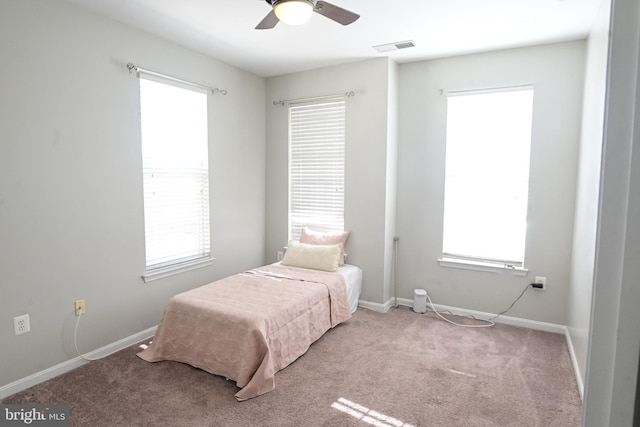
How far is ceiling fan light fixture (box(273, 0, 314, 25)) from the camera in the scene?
2.01 meters

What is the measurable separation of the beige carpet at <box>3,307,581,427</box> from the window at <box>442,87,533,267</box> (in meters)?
0.94

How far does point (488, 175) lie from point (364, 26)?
72.4 inches

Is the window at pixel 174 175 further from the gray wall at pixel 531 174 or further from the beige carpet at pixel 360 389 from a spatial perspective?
the gray wall at pixel 531 174

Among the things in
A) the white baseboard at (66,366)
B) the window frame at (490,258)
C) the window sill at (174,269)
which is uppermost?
the window frame at (490,258)

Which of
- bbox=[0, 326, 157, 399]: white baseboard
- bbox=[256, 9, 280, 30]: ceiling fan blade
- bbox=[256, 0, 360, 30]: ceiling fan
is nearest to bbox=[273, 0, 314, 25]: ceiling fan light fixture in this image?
bbox=[256, 0, 360, 30]: ceiling fan

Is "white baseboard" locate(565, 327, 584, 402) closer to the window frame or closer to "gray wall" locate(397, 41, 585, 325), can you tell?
A: "gray wall" locate(397, 41, 585, 325)

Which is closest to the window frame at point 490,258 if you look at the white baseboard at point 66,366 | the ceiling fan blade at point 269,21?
the ceiling fan blade at point 269,21

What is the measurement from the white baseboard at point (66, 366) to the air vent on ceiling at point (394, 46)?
10.9 feet

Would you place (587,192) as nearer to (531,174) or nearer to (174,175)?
(531,174)

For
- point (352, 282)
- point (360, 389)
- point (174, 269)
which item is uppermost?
point (174, 269)

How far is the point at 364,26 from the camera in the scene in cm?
299

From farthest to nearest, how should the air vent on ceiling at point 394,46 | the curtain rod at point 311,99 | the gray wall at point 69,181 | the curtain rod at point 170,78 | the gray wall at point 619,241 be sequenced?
the curtain rod at point 311,99 → the air vent on ceiling at point 394,46 → the curtain rod at point 170,78 → the gray wall at point 69,181 → the gray wall at point 619,241

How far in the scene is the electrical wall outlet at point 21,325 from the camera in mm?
2412

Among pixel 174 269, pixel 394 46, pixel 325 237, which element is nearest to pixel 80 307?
pixel 174 269
